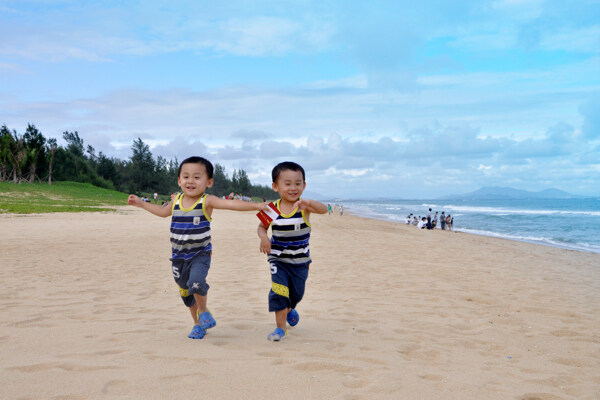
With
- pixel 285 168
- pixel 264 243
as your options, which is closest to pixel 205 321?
pixel 264 243

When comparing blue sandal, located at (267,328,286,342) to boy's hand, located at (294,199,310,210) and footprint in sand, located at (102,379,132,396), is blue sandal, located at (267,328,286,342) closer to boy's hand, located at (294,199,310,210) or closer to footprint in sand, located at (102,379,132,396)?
boy's hand, located at (294,199,310,210)

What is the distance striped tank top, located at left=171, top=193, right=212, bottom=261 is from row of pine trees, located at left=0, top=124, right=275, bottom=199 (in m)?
56.8

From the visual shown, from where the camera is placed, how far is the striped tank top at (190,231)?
3906mm

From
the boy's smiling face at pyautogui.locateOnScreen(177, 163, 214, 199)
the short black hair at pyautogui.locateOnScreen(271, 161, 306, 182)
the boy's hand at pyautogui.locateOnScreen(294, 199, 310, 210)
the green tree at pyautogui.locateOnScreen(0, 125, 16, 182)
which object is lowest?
the boy's hand at pyautogui.locateOnScreen(294, 199, 310, 210)

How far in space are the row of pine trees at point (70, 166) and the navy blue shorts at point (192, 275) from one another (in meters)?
56.8

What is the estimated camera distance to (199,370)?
3031mm

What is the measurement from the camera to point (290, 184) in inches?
155

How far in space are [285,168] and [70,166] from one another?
6642 cm

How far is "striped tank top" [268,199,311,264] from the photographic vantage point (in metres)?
3.93

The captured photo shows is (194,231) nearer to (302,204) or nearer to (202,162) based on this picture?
(202,162)

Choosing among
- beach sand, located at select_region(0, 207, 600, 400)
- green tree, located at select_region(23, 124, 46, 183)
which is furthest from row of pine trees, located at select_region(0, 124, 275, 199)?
beach sand, located at select_region(0, 207, 600, 400)

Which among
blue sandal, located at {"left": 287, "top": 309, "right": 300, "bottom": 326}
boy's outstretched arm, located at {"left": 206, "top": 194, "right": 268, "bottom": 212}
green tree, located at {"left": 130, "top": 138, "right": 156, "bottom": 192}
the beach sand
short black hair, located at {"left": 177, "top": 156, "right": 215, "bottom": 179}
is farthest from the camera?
green tree, located at {"left": 130, "top": 138, "right": 156, "bottom": 192}

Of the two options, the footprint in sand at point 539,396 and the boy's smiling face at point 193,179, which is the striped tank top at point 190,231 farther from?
the footprint in sand at point 539,396

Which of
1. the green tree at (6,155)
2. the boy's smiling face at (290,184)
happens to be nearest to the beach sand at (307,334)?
the boy's smiling face at (290,184)
